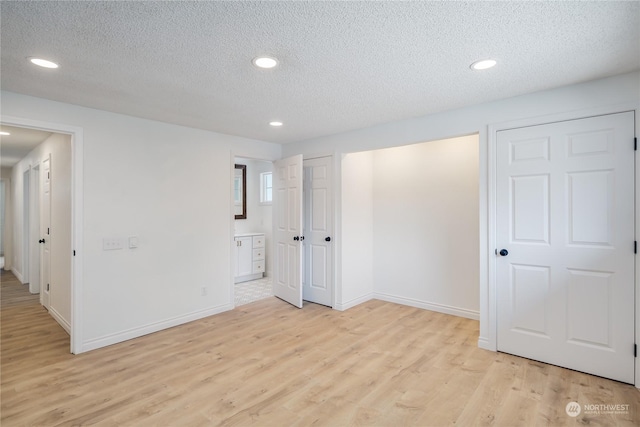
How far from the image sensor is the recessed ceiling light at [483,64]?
7.36ft

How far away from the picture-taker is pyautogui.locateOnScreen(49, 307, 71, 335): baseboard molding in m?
3.62

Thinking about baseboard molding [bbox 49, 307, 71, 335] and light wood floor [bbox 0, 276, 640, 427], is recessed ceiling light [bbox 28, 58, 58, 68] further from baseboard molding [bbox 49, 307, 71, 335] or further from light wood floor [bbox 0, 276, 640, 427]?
baseboard molding [bbox 49, 307, 71, 335]

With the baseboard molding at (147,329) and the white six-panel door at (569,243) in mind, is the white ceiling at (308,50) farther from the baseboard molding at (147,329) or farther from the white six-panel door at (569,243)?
the baseboard molding at (147,329)

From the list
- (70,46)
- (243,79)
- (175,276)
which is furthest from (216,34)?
(175,276)

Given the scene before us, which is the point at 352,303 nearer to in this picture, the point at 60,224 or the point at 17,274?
the point at 60,224

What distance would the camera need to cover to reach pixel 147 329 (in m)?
3.60

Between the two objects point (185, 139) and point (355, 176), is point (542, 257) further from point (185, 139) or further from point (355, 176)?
point (185, 139)

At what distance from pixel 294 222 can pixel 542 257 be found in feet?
9.66

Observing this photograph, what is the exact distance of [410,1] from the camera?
159 centimetres

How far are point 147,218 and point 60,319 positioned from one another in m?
1.73

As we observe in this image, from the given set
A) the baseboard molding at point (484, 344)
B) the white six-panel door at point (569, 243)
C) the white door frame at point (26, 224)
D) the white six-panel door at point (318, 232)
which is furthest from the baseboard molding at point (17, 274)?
the white six-panel door at point (569, 243)

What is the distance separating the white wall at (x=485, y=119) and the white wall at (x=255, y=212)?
275 centimetres

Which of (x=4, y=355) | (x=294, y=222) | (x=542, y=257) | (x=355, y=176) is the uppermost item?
(x=355, y=176)

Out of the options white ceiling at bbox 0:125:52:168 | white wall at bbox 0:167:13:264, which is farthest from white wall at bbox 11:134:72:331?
white wall at bbox 0:167:13:264
